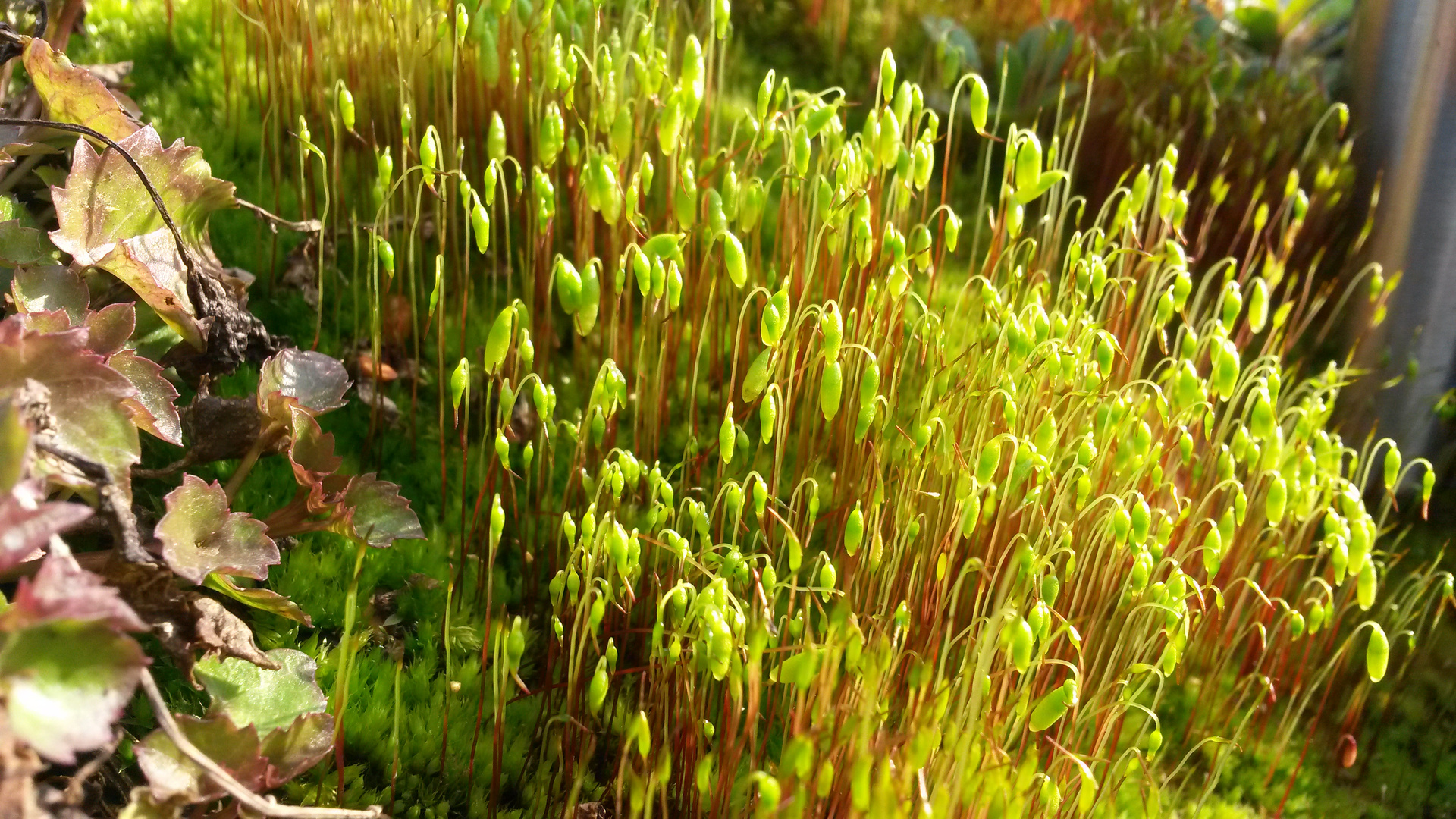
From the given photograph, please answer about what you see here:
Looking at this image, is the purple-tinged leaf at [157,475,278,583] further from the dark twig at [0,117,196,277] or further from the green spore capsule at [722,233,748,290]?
the green spore capsule at [722,233,748,290]

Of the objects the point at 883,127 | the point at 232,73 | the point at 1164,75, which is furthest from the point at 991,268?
the point at 232,73

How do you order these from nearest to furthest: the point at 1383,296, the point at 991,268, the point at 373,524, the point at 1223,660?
the point at 373,524, the point at 1223,660, the point at 991,268, the point at 1383,296

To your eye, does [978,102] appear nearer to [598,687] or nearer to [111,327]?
[598,687]

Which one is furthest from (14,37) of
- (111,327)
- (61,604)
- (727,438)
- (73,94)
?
(727,438)

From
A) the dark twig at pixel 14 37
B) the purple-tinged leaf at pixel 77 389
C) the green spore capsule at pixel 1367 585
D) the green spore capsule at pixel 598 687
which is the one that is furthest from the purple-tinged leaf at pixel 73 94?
the green spore capsule at pixel 1367 585

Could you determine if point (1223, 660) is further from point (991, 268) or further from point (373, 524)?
point (373, 524)

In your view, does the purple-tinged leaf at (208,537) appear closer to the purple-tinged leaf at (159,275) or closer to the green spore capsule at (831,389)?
the purple-tinged leaf at (159,275)

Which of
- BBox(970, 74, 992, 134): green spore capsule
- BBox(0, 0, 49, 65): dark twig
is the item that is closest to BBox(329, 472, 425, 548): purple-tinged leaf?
BBox(0, 0, 49, 65): dark twig
